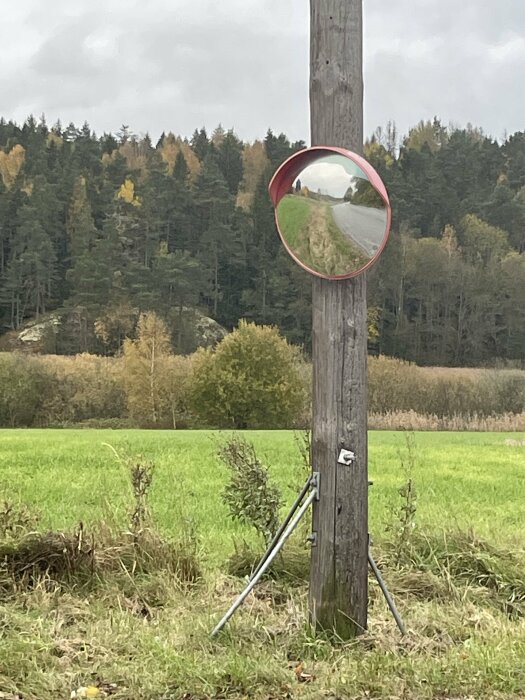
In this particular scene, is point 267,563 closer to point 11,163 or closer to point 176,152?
point 11,163

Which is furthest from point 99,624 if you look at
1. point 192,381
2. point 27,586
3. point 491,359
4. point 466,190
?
point 466,190

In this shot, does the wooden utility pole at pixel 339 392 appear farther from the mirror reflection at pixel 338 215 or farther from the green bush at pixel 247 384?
the green bush at pixel 247 384

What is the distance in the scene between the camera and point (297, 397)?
38.2 meters

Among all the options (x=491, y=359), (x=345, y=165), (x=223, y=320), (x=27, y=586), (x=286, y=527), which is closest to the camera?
(x=345, y=165)

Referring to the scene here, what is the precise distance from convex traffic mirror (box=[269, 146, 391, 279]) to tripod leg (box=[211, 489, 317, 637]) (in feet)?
3.90

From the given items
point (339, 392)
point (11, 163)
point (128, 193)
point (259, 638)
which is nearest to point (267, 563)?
point (259, 638)

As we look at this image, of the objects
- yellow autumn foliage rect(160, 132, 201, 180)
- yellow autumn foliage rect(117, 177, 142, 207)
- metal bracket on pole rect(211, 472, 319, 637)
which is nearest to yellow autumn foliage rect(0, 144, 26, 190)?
yellow autumn foliage rect(117, 177, 142, 207)

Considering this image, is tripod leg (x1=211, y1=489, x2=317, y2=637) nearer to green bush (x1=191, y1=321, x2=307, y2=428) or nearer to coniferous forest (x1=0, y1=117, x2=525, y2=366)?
green bush (x1=191, y1=321, x2=307, y2=428)

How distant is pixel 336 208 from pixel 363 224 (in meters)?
0.16

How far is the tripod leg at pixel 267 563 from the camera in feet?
13.2

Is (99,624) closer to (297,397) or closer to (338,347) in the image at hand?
(338,347)

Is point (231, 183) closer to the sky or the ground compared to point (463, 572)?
closer to the sky

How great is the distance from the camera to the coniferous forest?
2474 inches

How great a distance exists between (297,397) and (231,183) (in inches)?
2021
